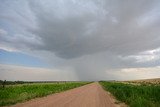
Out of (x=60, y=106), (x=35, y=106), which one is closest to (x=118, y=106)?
(x=60, y=106)

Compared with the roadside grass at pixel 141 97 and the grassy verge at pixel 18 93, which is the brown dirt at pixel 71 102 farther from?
the grassy verge at pixel 18 93

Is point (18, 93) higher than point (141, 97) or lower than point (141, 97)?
higher

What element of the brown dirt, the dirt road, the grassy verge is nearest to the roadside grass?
the brown dirt

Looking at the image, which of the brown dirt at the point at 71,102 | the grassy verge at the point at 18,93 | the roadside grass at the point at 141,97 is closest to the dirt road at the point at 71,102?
the brown dirt at the point at 71,102

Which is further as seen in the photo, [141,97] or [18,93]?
[18,93]

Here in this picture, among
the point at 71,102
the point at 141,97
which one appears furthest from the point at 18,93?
the point at 141,97

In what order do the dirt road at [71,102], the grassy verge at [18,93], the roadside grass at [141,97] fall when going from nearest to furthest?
1. the roadside grass at [141,97]
2. the dirt road at [71,102]
3. the grassy verge at [18,93]

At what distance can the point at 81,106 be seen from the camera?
1642cm

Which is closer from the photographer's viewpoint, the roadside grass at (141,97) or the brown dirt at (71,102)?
the roadside grass at (141,97)

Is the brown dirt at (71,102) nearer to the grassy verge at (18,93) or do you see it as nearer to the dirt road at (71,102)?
the dirt road at (71,102)

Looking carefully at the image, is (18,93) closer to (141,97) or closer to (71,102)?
(71,102)

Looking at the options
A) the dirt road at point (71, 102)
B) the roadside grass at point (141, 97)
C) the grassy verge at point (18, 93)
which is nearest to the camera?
the roadside grass at point (141, 97)

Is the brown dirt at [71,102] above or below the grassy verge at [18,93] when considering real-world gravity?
below

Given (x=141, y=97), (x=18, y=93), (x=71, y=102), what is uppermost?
(x=18, y=93)
